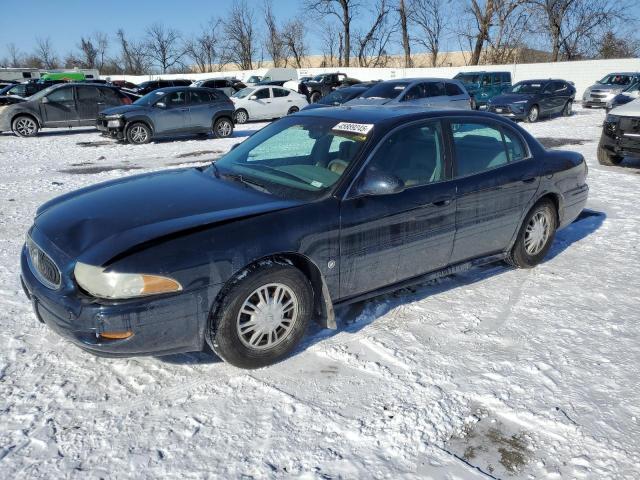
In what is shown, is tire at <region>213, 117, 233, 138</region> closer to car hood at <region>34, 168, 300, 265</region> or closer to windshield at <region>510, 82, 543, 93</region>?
windshield at <region>510, 82, 543, 93</region>

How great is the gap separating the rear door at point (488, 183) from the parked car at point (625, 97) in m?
14.6

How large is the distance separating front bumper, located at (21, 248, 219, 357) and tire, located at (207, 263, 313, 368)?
117mm

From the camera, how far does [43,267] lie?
3.23 metres

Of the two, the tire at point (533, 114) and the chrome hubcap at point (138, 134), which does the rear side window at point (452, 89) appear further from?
the chrome hubcap at point (138, 134)

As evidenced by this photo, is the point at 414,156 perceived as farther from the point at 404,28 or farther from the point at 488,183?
the point at 404,28

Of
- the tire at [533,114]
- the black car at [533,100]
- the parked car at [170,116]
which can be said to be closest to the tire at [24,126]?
the parked car at [170,116]

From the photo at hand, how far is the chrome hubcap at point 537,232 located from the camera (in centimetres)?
505

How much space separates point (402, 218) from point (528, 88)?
1873cm

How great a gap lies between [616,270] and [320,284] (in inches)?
131

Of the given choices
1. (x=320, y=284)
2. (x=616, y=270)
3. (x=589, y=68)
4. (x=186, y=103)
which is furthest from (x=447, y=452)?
(x=589, y=68)

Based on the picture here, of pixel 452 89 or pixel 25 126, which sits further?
pixel 452 89

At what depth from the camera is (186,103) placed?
1500cm

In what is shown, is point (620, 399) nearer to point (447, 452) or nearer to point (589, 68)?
point (447, 452)

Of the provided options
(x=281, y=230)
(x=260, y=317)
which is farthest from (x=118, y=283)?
(x=281, y=230)
